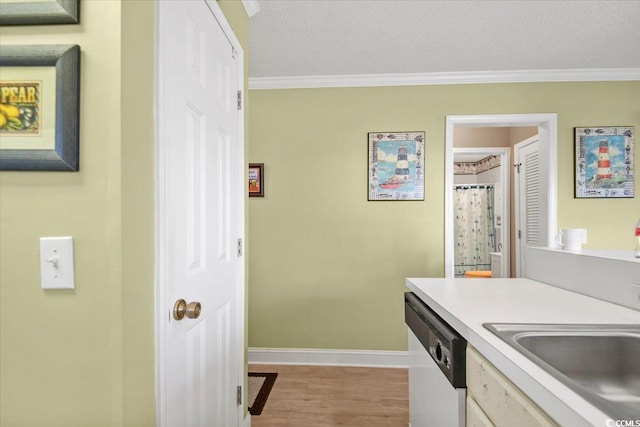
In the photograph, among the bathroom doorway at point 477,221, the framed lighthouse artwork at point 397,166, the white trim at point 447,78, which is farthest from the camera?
the bathroom doorway at point 477,221

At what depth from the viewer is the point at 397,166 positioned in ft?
10.3

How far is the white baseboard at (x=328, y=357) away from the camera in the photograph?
10.1 feet

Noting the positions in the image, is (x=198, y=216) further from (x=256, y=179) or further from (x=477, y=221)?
(x=477, y=221)

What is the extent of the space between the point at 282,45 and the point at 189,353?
2250 mm

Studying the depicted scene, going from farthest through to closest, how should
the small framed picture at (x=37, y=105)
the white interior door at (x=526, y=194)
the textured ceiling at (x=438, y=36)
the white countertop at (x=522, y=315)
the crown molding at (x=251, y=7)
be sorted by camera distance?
the white interior door at (x=526, y=194) < the textured ceiling at (x=438, y=36) < the crown molding at (x=251, y=7) < the small framed picture at (x=37, y=105) < the white countertop at (x=522, y=315)

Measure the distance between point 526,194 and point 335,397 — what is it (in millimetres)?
3224

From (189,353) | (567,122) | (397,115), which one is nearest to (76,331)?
(189,353)

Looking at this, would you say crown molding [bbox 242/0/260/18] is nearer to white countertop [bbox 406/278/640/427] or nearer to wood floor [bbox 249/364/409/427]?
white countertop [bbox 406/278/640/427]

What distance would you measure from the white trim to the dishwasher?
2.15 meters

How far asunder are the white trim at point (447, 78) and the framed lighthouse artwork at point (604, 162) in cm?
46

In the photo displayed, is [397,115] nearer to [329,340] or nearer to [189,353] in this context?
[329,340]

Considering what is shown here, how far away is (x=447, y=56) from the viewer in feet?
9.07

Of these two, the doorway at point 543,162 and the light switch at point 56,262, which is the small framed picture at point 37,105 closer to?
the light switch at point 56,262

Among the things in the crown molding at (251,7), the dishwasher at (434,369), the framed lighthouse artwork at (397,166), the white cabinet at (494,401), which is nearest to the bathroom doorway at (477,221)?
the framed lighthouse artwork at (397,166)
